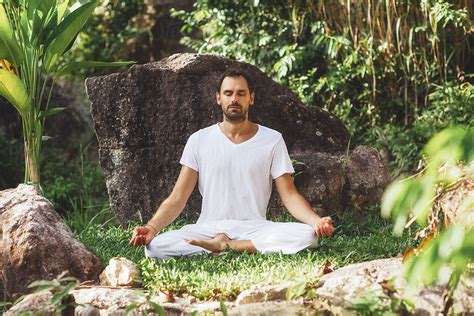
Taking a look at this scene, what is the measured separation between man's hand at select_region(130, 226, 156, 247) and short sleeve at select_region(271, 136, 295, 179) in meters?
0.95

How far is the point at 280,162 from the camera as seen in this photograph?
5523mm

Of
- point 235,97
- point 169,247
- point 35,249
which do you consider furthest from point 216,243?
point 35,249

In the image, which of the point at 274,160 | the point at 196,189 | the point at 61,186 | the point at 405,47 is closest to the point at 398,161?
the point at 405,47

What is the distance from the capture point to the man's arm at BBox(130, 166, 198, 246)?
5.00 m

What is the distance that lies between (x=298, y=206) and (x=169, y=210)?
0.83 metres

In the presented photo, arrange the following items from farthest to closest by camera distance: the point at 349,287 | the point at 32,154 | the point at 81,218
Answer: the point at 81,218, the point at 32,154, the point at 349,287

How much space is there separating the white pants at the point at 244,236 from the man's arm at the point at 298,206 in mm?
65

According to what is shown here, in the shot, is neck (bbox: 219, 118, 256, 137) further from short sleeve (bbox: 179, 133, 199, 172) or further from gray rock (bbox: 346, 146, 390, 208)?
gray rock (bbox: 346, 146, 390, 208)

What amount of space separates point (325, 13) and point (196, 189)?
9.11 ft

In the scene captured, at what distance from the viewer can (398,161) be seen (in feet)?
26.0

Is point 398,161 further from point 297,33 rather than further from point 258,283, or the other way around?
point 258,283

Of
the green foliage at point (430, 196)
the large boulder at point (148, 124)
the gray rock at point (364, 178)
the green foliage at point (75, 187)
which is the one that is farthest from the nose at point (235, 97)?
the green foliage at point (430, 196)

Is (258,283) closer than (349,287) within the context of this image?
No

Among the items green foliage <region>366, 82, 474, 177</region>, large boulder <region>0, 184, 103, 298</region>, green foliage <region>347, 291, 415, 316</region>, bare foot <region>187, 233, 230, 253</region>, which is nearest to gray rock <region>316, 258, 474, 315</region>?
green foliage <region>347, 291, 415, 316</region>
